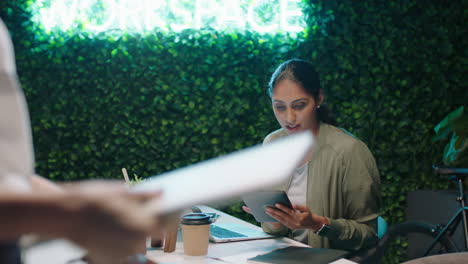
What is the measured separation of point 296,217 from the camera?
1699 millimetres

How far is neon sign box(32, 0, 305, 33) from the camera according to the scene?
11.5ft

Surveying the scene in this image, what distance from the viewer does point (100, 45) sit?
11.5ft

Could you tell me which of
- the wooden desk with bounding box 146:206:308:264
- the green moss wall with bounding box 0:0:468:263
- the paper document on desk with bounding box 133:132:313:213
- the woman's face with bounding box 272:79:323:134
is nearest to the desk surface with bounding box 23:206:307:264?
the wooden desk with bounding box 146:206:308:264

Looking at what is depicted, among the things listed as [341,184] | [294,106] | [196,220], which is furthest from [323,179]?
[196,220]

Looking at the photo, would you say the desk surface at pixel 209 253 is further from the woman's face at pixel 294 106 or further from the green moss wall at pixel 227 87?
the green moss wall at pixel 227 87

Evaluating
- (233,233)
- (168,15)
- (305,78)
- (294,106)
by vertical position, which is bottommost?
(233,233)

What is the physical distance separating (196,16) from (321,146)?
6.18ft

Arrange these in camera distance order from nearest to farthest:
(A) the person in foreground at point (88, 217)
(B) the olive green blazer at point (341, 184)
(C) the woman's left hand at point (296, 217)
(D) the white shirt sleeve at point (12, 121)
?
(A) the person in foreground at point (88, 217), (D) the white shirt sleeve at point (12, 121), (C) the woman's left hand at point (296, 217), (B) the olive green blazer at point (341, 184)

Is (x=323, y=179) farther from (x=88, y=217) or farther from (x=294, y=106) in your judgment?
(x=88, y=217)

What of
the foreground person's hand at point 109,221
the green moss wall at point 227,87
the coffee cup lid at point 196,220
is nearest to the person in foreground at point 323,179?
the coffee cup lid at point 196,220

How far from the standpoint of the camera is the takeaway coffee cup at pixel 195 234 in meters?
1.47

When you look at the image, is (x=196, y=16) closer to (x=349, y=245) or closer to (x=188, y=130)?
(x=188, y=130)

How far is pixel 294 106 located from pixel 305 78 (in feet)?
0.54

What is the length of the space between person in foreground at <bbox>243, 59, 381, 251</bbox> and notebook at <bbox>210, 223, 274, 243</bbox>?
0.07 m
